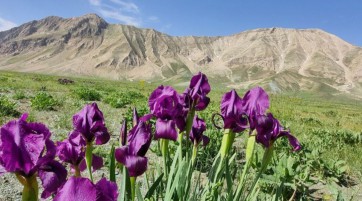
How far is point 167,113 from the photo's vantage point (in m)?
2.13

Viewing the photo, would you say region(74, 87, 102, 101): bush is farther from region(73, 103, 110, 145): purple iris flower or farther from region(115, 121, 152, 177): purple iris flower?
region(115, 121, 152, 177): purple iris flower

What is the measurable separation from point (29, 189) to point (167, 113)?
3.49ft

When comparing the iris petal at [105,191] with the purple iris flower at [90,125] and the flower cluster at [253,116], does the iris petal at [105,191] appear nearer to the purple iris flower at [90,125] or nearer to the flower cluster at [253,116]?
the purple iris flower at [90,125]

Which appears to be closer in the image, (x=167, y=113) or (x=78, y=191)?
(x=78, y=191)

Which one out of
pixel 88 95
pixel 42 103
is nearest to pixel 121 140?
pixel 42 103

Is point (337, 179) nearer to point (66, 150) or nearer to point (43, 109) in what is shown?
point (66, 150)

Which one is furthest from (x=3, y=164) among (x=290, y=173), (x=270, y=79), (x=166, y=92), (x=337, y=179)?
(x=270, y=79)

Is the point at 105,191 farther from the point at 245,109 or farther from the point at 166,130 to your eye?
the point at 245,109

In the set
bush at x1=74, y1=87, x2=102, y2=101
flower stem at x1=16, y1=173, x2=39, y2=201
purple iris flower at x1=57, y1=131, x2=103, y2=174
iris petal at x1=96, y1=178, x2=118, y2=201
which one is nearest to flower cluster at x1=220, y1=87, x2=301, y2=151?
purple iris flower at x1=57, y1=131, x2=103, y2=174

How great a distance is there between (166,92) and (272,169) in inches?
141

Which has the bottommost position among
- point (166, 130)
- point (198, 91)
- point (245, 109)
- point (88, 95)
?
point (88, 95)

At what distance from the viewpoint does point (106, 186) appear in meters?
1.15

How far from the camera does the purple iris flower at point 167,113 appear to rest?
82.5 inches

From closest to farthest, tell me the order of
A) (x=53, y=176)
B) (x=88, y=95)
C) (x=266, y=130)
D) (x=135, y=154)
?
(x=53, y=176) < (x=135, y=154) < (x=266, y=130) < (x=88, y=95)
